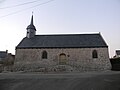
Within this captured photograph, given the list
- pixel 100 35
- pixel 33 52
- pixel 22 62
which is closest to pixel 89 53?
pixel 100 35

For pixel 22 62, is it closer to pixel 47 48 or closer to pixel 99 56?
pixel 47 48

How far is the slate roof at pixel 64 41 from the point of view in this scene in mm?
23438

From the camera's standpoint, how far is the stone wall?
22.1m

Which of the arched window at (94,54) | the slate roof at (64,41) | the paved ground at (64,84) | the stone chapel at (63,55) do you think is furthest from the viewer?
the slate roof at (64,41)

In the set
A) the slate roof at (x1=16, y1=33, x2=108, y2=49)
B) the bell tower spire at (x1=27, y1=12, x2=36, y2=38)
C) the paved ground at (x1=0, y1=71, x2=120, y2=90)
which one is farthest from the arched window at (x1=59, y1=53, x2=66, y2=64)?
the paved ground at (x1=0, y1=71, x2=120, y2=90)

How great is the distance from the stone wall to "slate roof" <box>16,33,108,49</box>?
0.80m

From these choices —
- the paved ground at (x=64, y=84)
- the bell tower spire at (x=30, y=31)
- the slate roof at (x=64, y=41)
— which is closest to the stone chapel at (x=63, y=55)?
the slate roof at (x=64, y=41)

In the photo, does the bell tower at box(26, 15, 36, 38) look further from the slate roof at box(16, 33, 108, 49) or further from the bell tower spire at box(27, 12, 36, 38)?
the slate roof at box(16, 33, 108, 49)

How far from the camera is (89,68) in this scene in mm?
22047

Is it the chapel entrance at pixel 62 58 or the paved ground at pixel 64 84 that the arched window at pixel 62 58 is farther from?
the paved ground at pixel 64 84

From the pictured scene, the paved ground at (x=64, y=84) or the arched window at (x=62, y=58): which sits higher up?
the arched window at (x=62, y=58)

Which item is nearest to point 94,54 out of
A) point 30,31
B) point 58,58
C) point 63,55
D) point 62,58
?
point 63,55

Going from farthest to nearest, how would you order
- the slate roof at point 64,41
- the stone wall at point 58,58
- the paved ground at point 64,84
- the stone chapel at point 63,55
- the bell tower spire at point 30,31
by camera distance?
the bell tower spire at point 30,31, the slate roof at point 64,41, the stone chapel at point 63,55, the stone wall at point 58,58, the paved ground at point 64,84

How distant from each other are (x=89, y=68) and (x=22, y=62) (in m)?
12.6
